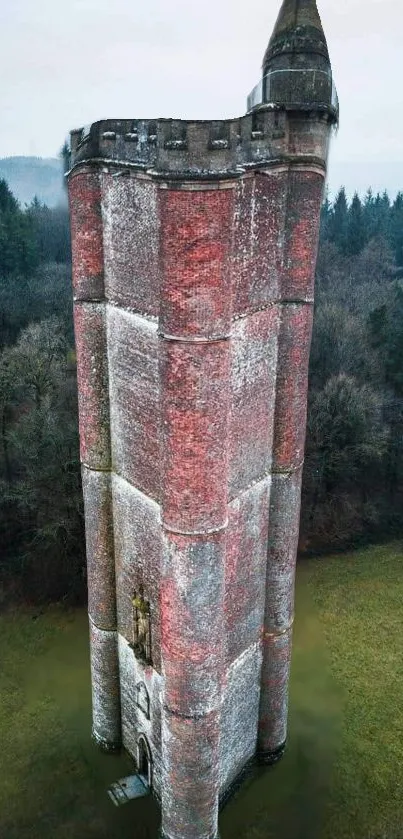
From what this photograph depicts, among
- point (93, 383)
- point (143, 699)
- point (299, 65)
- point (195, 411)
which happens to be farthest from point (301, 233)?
point (143, 699)

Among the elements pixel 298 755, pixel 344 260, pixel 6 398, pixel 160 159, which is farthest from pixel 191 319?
pixel 344 260

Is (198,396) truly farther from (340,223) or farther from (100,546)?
(340,223)

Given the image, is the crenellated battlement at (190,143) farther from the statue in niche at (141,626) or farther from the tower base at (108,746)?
the tower base at (108,746)

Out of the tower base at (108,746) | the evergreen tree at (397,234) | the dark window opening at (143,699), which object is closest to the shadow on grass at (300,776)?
the tower base at (108,746)

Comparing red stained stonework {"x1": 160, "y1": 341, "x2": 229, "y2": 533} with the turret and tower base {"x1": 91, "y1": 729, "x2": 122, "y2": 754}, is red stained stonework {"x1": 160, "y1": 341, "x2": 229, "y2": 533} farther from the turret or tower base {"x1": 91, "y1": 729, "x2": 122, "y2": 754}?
tower base {"x1": 91, "y1": 729, "x2": 122, "y2": 754}

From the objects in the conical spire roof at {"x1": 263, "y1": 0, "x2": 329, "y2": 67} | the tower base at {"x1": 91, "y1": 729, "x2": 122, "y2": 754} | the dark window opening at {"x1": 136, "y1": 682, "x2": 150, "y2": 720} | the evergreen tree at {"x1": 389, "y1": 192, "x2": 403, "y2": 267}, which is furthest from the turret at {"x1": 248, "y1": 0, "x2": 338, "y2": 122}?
the evergreen tree at {"x1": 389, "y1": 192, "x2": 403, "y2": 267}

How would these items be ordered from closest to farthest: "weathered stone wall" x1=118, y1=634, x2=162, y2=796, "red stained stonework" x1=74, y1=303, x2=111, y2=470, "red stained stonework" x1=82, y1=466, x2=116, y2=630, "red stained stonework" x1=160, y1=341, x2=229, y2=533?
"red stained stonework" x1=160, y1=341, x2=229, y2=533 < "red stained stonework" x1=74, y1=303, x2=111, y2=470 < "weathered stone wall" x1=118, y1=634, x2=162, y2=796 < "red stained stonework" x1=82, y1=466, x2=116, y2=630
